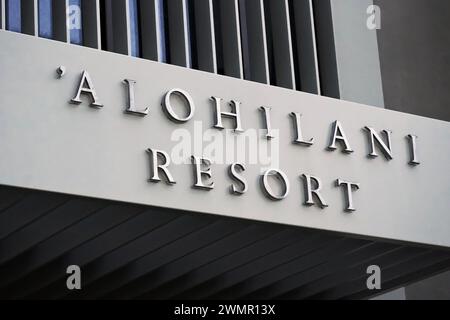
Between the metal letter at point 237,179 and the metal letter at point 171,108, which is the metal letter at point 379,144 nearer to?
the metal letter at point 237,179

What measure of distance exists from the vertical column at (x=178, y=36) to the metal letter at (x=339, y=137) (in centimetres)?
120

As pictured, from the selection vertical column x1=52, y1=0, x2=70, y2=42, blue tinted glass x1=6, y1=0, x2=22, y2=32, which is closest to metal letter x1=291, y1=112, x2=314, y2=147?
vertical column x1=52, y1=0, x2=70, y2=42

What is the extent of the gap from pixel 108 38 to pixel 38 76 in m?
2.44

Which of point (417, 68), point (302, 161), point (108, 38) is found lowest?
point (302, 161)

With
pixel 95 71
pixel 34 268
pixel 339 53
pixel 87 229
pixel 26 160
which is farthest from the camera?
pixel 339 53

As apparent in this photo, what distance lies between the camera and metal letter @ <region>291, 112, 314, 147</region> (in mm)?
7629

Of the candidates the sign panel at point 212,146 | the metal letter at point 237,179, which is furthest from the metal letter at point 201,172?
the metal letter at point 237,179

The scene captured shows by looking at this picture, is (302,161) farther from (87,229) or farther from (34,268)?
(34,268)

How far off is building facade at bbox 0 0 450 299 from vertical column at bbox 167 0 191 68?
18 millimetres

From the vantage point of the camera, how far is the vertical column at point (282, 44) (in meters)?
8.83

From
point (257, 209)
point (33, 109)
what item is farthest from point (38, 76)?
point (257, 209)

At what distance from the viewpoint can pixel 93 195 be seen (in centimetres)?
659

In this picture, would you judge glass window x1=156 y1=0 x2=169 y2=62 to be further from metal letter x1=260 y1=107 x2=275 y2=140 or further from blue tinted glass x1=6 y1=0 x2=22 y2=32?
metal letter x1=260 y1=107 x2=275 y2=140

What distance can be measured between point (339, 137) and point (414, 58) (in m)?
4.45
